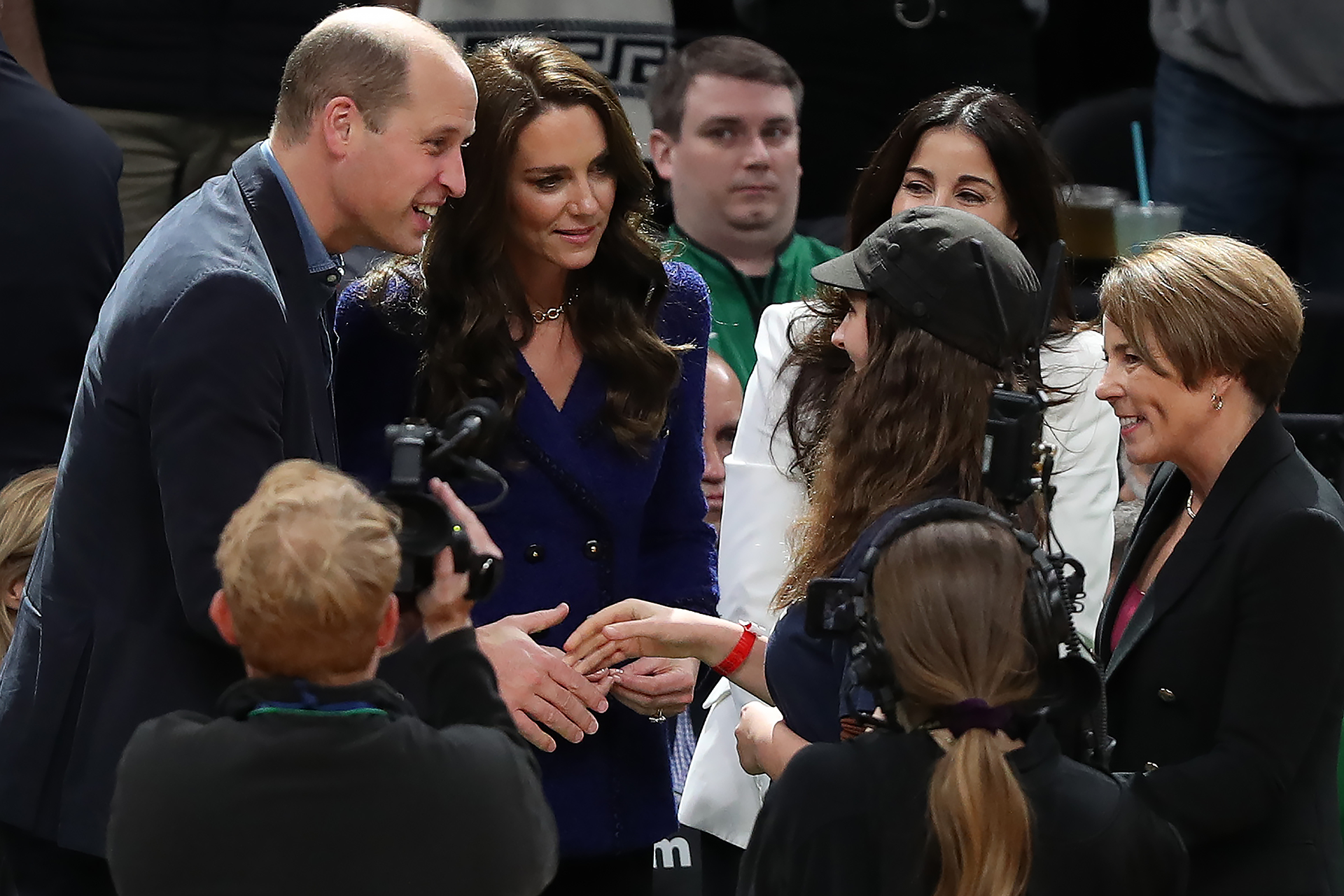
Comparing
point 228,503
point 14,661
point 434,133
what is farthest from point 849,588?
point 14,661

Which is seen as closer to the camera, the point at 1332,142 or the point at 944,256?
the point at 944,256

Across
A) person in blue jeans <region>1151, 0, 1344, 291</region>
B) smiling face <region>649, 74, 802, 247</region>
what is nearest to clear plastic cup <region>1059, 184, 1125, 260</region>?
person in blue jeans <region>1151, 0, 1344, 291</region>

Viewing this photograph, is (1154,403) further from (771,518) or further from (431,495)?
(431,495)

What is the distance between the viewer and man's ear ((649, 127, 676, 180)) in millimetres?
4559

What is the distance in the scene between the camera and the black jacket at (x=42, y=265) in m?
3.39

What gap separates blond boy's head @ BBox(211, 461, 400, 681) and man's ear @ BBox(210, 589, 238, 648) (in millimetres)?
17

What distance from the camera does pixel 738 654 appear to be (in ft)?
8.77

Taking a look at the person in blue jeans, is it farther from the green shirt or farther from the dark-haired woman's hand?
the dark-haired woman's hand

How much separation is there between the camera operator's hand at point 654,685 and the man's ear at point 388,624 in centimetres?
67

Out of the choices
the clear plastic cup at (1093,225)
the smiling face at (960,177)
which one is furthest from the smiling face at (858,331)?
the clear plastic cup at (1093,225)

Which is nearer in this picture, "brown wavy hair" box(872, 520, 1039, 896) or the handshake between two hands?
"brown wavy hair" box(872, 520, 1039, 896)

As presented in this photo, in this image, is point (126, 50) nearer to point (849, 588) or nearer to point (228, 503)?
point (228, 503)

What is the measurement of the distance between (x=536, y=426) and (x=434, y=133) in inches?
18.6

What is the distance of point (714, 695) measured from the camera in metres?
2.91
